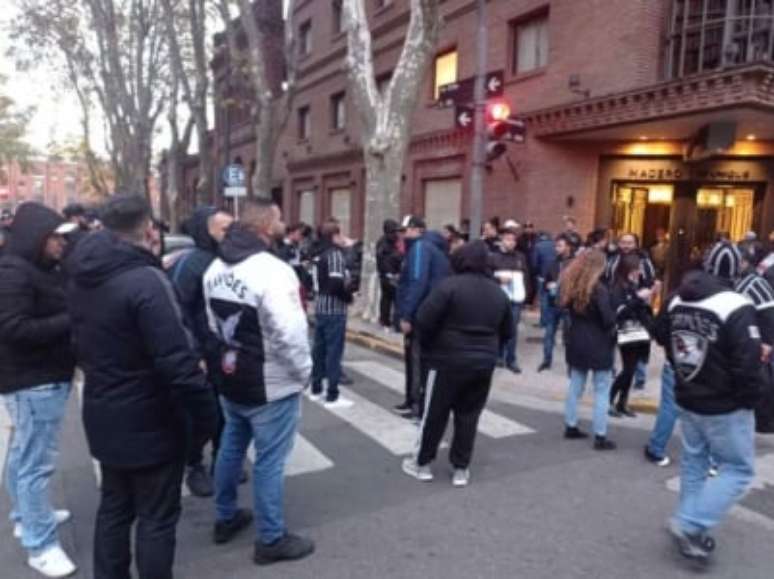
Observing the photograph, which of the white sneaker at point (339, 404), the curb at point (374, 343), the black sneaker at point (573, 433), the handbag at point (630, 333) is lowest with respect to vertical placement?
the curb at point (374, 343)

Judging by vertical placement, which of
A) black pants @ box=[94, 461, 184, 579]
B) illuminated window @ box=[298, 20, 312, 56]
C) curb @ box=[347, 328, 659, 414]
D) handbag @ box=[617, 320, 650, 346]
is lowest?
curb @ box=[347, 328, 659, 414]

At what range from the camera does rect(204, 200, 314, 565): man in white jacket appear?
3.29 m

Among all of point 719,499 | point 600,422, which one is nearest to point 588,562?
point 719,499

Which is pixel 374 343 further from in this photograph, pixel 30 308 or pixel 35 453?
pixel 30 308

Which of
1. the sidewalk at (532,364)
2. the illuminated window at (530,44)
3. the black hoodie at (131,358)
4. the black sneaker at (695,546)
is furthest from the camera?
the illuminated window at (530,44)

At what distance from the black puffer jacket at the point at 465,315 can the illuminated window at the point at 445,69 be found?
39.4 feet

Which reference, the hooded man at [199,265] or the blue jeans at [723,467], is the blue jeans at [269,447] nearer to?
the hooded man at [199,265]

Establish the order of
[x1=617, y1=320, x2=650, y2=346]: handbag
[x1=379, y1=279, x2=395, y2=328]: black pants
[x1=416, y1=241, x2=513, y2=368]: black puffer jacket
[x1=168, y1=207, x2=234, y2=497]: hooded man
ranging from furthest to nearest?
[x1=379, y1=279, x2=395, y2=328]: black pants
[x1=617, y1=320, x2=650, y2=346]: handbag
[x1=416, y1=241, x2=513, y2=368]: black puffer jacket
[x1=168, y1=207, x2=234, y2=497]: hooded man

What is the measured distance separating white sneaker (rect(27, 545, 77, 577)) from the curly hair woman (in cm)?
397

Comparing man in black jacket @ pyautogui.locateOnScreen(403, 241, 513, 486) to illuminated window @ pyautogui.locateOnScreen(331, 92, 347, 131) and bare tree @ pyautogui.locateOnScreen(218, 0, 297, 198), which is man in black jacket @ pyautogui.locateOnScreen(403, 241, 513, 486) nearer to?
bare tree @ pyautogui.locateOnScreen(218, 0, 297, 198)

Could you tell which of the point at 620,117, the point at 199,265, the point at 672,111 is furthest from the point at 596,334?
the point at 620,117

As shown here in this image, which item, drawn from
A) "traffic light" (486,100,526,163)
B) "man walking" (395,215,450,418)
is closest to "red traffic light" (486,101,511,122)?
"traffic light" (486,100,526,163)

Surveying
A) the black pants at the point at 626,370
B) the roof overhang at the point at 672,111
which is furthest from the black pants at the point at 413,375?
the roof overhang at the point at 672,111

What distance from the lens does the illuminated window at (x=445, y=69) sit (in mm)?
15727
